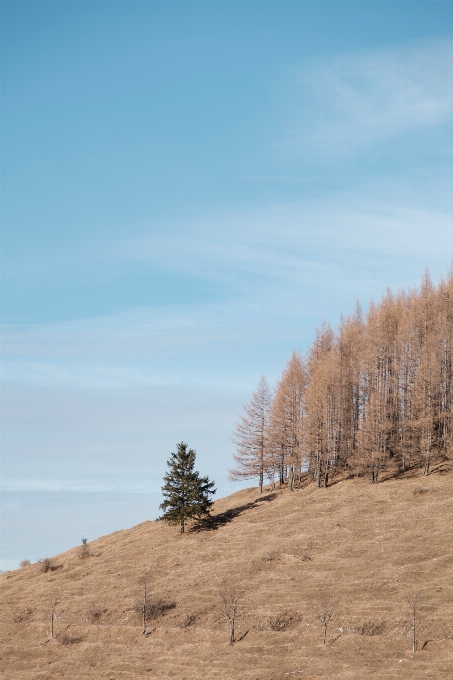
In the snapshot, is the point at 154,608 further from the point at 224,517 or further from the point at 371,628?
the point at 224,517

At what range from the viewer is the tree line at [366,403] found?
8150cm

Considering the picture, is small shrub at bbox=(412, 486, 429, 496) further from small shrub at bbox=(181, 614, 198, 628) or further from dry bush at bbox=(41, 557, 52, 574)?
dry bush at bbox=(41, 557, 52, 574)

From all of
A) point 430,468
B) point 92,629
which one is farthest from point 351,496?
point 92,629

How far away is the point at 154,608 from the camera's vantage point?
55.3m

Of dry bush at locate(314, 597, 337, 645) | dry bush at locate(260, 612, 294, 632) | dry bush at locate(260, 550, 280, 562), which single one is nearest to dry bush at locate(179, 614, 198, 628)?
dry bush at locate(260, 612, 294, 632)

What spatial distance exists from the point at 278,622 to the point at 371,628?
22.9 feet

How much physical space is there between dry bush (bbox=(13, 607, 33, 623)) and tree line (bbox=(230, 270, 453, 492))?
33456 mm

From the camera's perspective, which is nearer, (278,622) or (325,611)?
(325,611)

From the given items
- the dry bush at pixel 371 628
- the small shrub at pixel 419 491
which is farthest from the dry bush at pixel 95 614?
the small shrub at pixel 419 491

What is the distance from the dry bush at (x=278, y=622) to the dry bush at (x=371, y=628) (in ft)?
17.5

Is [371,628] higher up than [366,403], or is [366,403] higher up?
[366,403]

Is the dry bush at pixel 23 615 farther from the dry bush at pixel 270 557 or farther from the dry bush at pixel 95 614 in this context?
the dry bush at pixel 270 557

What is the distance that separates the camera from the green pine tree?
7538 cm

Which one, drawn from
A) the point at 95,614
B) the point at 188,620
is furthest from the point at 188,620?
the point at 95,614
